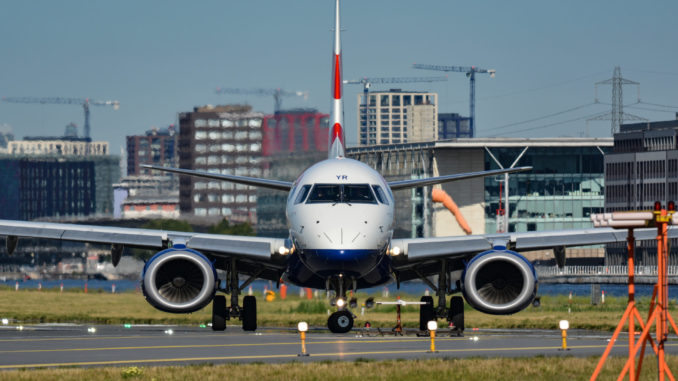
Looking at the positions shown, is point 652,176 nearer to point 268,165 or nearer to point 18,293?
point 268,165

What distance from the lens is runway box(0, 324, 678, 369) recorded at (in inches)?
1353

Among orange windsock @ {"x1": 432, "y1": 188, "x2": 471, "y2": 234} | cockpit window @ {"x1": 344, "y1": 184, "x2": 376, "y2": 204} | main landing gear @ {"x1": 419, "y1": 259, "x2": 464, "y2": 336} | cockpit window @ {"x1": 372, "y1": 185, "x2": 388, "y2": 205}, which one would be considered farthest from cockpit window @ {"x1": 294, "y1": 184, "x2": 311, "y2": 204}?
orange windsock @ {"x1": 432, "y1": 188, "x2": 471, "y2": 234}

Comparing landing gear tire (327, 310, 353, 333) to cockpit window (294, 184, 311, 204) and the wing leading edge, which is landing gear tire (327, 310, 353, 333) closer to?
the wing leading edge

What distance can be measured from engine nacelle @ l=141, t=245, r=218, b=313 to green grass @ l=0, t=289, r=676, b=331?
680 inches

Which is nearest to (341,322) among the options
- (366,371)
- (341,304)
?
(341,304)

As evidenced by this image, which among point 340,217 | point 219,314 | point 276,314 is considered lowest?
point 276,314

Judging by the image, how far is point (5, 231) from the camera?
37.6 meters

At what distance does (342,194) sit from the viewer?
34.5m

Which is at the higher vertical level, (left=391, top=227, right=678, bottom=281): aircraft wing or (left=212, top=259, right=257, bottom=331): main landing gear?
(left=391, top=227, right=678, bottom=281): aircraft wing

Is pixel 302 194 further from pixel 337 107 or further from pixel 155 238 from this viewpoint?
pixel 337 107

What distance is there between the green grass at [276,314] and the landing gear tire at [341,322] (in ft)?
46.8

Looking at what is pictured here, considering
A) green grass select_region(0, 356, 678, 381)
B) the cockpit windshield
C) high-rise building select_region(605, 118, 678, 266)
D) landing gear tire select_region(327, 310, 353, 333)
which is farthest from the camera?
high-rise building select_region(605, 118, 678, 266)

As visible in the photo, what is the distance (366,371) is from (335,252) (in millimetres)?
4675

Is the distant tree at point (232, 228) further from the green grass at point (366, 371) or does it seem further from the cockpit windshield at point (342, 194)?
the green grass at point (366, 371)
